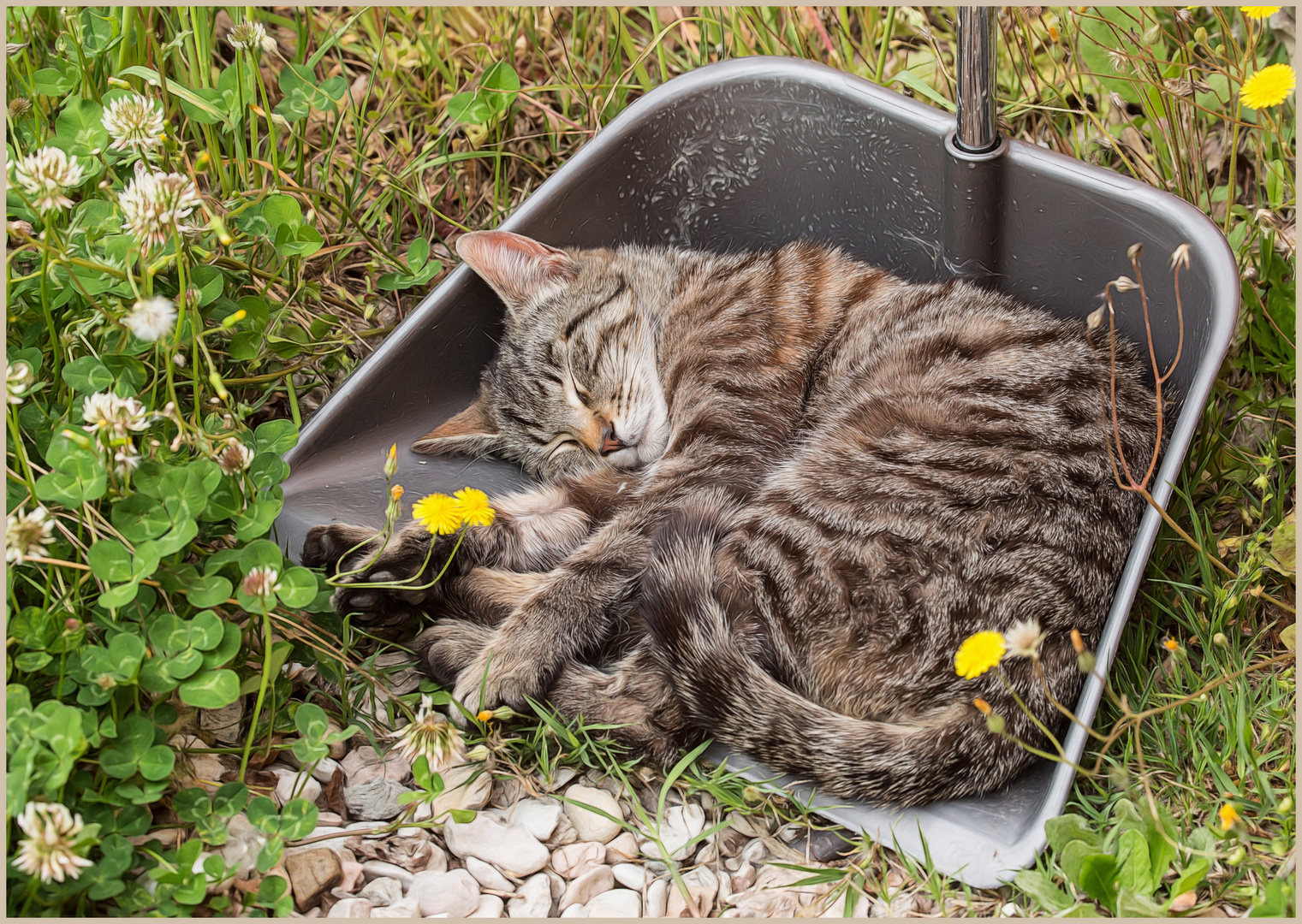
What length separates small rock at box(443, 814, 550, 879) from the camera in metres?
1.69

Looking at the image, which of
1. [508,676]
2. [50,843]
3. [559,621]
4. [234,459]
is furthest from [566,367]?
[50,843]

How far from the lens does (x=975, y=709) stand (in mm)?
1606

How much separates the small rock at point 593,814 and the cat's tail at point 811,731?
247 mm

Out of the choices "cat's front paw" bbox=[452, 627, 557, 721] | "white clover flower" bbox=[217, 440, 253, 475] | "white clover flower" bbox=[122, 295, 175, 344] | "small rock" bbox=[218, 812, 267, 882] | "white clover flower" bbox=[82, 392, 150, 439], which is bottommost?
"small rock" bbox=[218, 812, 267, 882]

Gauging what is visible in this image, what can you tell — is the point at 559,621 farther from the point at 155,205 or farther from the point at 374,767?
the point at 155,205

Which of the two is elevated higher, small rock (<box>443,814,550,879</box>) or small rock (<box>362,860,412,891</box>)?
small rock (<box>362,860,412,891</box>)

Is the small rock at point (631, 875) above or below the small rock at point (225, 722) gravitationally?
below

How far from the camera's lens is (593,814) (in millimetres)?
1758

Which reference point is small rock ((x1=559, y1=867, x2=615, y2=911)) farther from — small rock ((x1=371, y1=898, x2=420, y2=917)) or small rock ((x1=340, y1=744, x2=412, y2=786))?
small rock ((x1=340, y1=744, x2=412, y2=786))

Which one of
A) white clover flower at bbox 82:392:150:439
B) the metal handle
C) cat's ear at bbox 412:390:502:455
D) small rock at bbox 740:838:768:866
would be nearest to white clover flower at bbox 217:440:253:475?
white clover flower at bbox 82:392:150:439

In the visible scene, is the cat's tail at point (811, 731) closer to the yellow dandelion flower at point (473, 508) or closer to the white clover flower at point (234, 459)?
the yellow dandelion flower at point (473, 508)

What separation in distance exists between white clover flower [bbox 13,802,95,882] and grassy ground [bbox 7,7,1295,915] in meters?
0.05

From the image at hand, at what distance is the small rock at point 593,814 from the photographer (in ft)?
5.72

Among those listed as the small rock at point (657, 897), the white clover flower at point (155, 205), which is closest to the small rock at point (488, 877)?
the small rock at point (657, 897)
